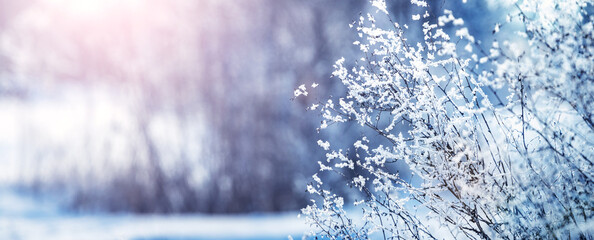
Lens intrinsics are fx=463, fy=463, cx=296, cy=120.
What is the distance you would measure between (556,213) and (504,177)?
0.19m

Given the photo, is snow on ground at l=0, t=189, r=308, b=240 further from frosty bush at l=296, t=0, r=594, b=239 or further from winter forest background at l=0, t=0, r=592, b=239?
frosty bush at l=296, t=0, r=594, b=239

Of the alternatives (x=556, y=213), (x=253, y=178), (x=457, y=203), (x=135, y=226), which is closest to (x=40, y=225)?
(x=135, y=226)

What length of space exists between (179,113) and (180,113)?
0.04 feet

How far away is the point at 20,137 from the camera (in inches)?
219

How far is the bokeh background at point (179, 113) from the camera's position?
5.11 m

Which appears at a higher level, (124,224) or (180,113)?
(180,113)

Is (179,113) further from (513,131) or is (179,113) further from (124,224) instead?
(513,131)

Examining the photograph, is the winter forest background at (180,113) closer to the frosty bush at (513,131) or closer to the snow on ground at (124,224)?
the snow on ground at (124,224)

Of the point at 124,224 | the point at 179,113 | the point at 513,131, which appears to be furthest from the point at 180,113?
the point at 513,131

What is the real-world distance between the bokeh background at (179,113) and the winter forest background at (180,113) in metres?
0.01

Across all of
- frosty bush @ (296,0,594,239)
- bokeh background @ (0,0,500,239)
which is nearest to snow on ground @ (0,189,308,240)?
bokeh background @ (0,0,500,239)

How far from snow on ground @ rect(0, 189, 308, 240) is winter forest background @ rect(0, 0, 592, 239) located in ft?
0.24

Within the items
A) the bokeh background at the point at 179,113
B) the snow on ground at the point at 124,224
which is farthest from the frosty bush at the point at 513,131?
the bokeh background at the point at 179,113

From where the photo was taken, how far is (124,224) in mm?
4762
